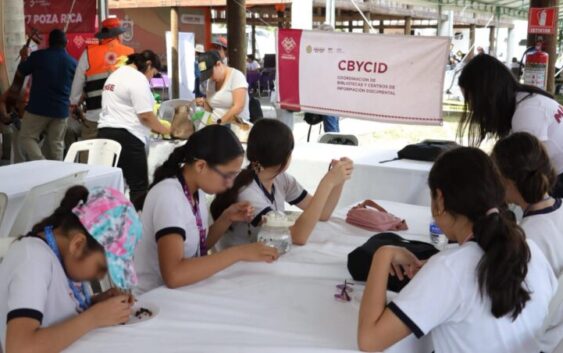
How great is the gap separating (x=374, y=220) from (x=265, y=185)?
0.49 m

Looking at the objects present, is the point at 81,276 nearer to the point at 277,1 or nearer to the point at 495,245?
the point at 495,245

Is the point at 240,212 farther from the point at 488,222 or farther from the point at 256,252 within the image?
the point at 488,222

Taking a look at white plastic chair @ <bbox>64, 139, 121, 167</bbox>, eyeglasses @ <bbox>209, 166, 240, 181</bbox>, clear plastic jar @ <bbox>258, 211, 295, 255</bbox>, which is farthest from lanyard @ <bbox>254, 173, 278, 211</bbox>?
white plastic chair @ <bbox>64, 139, 121, 167</bbox>

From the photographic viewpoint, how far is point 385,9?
49.7 feet

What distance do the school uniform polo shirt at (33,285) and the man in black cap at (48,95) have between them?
169 inches

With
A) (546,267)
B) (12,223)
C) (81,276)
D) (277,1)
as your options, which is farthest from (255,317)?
(277,1)

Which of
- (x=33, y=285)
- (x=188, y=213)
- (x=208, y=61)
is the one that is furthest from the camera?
(x=208, y=61)

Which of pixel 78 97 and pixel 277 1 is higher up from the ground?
pixel 277 1

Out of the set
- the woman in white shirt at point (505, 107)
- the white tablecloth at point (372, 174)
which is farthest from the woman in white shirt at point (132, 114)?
the woman in white shirt at point (505, 107)

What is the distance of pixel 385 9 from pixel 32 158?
1153cm

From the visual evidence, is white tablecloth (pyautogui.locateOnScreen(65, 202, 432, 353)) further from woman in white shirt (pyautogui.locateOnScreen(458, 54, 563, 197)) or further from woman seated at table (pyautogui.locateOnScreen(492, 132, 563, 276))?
woman in white shirt (pyautogui.locateOnScreen(458, 54, 563, 197))

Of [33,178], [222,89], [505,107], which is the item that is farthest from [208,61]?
[505,107]

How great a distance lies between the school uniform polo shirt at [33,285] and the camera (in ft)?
4.22

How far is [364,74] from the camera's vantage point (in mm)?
4523
